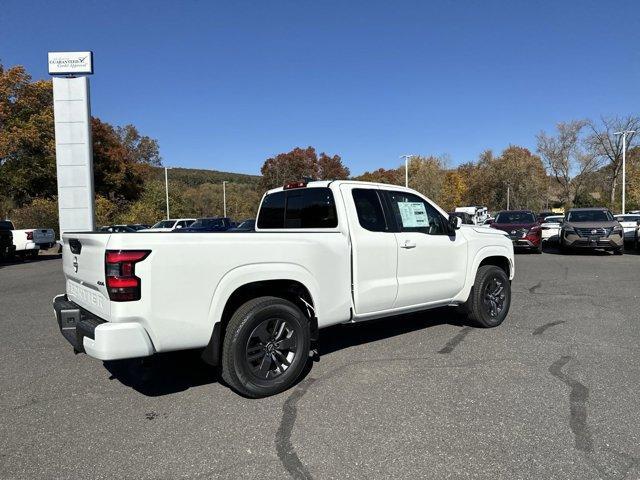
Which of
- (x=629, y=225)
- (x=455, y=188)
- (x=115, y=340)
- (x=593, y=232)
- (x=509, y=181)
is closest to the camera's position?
(x=115, y=340)

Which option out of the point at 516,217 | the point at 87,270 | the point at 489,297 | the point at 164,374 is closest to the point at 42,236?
the point at 516,217

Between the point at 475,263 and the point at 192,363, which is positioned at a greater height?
the point at 475,263

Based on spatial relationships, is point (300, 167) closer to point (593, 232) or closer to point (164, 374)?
point (593, 232)

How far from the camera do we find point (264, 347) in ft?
13.8

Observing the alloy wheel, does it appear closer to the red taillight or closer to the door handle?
the red taillight

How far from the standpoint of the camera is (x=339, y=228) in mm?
4922

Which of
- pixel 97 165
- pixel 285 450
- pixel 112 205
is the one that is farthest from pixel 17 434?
pixel 97 165

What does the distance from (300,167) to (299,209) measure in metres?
54.2

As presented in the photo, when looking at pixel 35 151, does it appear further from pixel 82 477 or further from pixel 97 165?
pixel 82 477

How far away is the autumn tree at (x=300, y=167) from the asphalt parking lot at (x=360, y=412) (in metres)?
53.0

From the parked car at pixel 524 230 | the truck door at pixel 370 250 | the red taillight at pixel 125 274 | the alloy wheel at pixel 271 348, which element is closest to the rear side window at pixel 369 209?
the truck door at pixel 370 250

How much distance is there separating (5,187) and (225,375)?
32.0 m

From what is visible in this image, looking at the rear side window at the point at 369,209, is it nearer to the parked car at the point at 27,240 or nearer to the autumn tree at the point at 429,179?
the parked car at the point at 27,240

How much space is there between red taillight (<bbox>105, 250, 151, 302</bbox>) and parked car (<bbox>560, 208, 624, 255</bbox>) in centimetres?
1667
